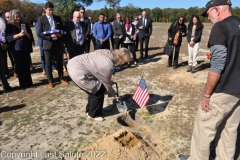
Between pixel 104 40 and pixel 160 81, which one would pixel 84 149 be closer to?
pixel 160 81

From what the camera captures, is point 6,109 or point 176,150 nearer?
point 176,150

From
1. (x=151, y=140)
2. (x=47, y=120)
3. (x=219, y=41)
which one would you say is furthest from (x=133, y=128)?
(x=219, y=41)

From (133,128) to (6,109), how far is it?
288cm

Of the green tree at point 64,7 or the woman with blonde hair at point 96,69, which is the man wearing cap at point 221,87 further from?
the green tree at point 64,7

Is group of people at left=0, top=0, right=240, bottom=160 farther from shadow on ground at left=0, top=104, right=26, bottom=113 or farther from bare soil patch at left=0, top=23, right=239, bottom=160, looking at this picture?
shadow on ground at left=0, top=104, right=26, bottom=113

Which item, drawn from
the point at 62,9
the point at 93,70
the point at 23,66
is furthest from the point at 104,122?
the point at 62,9

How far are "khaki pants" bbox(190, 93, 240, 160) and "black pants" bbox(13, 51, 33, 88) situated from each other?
4.52 metres

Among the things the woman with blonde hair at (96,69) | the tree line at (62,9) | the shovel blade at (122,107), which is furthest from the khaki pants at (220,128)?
the tree line at (62,9)

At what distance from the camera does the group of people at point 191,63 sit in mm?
2223

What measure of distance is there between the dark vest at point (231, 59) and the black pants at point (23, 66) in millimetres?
4713

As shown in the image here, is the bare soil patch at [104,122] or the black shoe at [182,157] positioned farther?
the bare soil patch at [104,122]

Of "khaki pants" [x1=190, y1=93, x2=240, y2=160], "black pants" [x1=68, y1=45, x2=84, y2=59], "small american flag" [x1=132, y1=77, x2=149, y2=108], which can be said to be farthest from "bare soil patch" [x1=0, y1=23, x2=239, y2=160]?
"black pants" [x1=68, y1=45, x2=84, y2=59]

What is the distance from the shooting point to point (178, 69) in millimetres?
7461

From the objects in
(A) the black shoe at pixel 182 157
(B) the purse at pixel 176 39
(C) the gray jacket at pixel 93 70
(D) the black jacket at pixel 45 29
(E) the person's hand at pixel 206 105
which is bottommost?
(A) the black shoe at pixel 182 157
